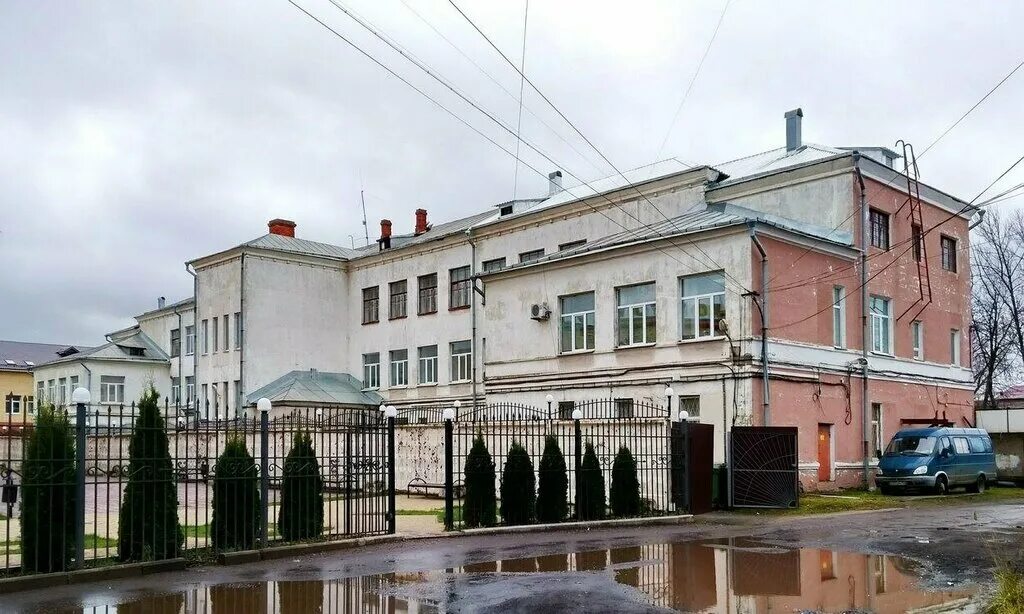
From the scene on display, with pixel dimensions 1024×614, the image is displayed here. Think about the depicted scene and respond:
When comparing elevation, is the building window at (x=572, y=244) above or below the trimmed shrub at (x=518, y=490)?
above

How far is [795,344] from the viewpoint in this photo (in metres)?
27.4

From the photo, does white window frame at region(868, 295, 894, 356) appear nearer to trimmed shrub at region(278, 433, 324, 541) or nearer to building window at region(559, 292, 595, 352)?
building window at region(559, 292, 595, 352)

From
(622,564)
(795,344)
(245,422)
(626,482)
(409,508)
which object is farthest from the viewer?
(795,344)

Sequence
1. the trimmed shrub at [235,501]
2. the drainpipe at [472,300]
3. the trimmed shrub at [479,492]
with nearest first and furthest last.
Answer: the trimmed shrub at [235,501] → the trimmed shrub at [479,492] → the drainpipe at [472,300]

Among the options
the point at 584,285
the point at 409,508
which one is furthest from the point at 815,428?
the point at 409,508

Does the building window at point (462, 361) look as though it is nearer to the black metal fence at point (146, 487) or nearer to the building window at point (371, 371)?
the building window at point (371, 371)

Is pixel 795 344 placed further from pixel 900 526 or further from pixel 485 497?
pixel 485 497

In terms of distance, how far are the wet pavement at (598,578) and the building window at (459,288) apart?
25963mm

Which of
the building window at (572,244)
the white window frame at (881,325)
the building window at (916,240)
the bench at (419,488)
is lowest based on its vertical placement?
the bench at (419,488)

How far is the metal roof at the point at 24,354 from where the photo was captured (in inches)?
2963

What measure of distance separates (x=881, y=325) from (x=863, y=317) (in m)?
2.03

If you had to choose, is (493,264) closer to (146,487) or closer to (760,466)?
(760,466)

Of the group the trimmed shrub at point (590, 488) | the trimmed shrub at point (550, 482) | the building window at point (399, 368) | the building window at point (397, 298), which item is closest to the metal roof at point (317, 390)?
Result: the building window at point (399, 368)

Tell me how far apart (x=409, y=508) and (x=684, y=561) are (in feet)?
35.9
